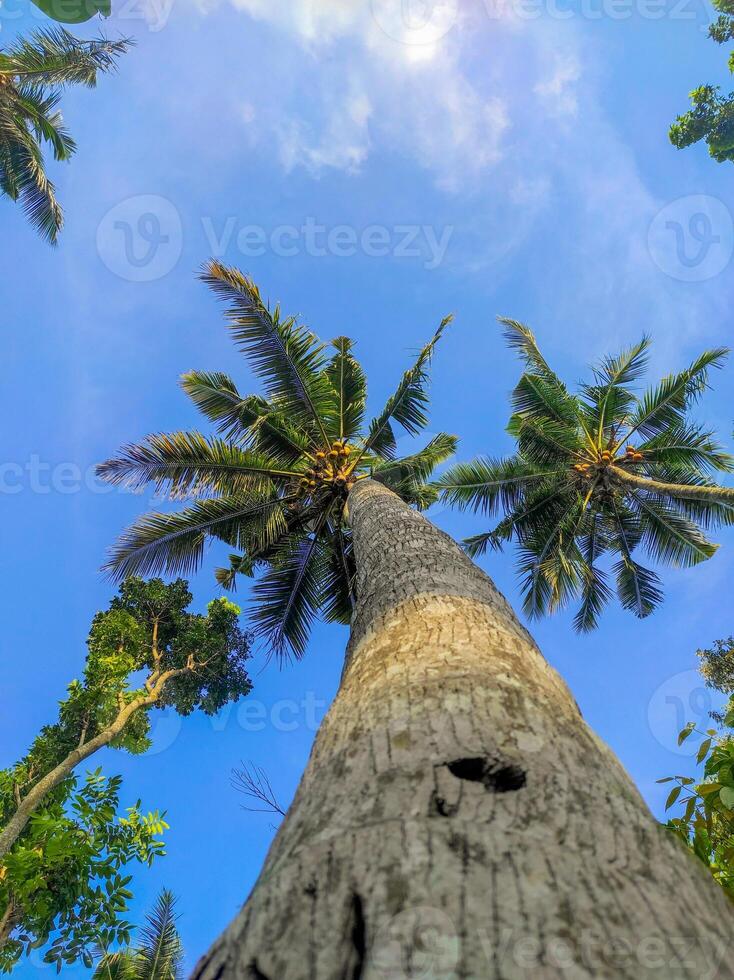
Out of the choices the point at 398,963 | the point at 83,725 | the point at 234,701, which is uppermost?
the point at 234,701

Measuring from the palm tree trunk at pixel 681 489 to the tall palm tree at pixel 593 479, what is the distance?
4 centimetres

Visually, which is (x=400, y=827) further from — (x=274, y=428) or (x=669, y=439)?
(x=669, y=439)

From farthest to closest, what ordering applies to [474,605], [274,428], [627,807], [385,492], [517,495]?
[517,495] < [274,428] < [385,492] < [474,605] < [627,807]

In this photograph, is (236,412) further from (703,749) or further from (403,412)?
(703,749)

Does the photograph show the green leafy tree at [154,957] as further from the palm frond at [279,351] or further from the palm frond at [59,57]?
the palm frond at [59,57]

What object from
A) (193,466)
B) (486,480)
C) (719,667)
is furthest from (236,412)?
(719,667)

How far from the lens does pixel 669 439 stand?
10.6 metres

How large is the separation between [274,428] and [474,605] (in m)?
6.37

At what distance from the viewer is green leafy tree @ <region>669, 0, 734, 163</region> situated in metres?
15.6

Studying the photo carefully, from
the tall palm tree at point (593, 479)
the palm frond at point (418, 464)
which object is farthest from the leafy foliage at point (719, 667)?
the palm frond at point (418, 464)

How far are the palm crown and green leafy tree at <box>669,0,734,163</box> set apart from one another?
43.7ft

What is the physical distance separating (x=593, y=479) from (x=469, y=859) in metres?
10.4

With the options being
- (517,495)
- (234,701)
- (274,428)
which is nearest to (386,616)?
(274,428)

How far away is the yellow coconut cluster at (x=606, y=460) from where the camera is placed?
10.6 metres
